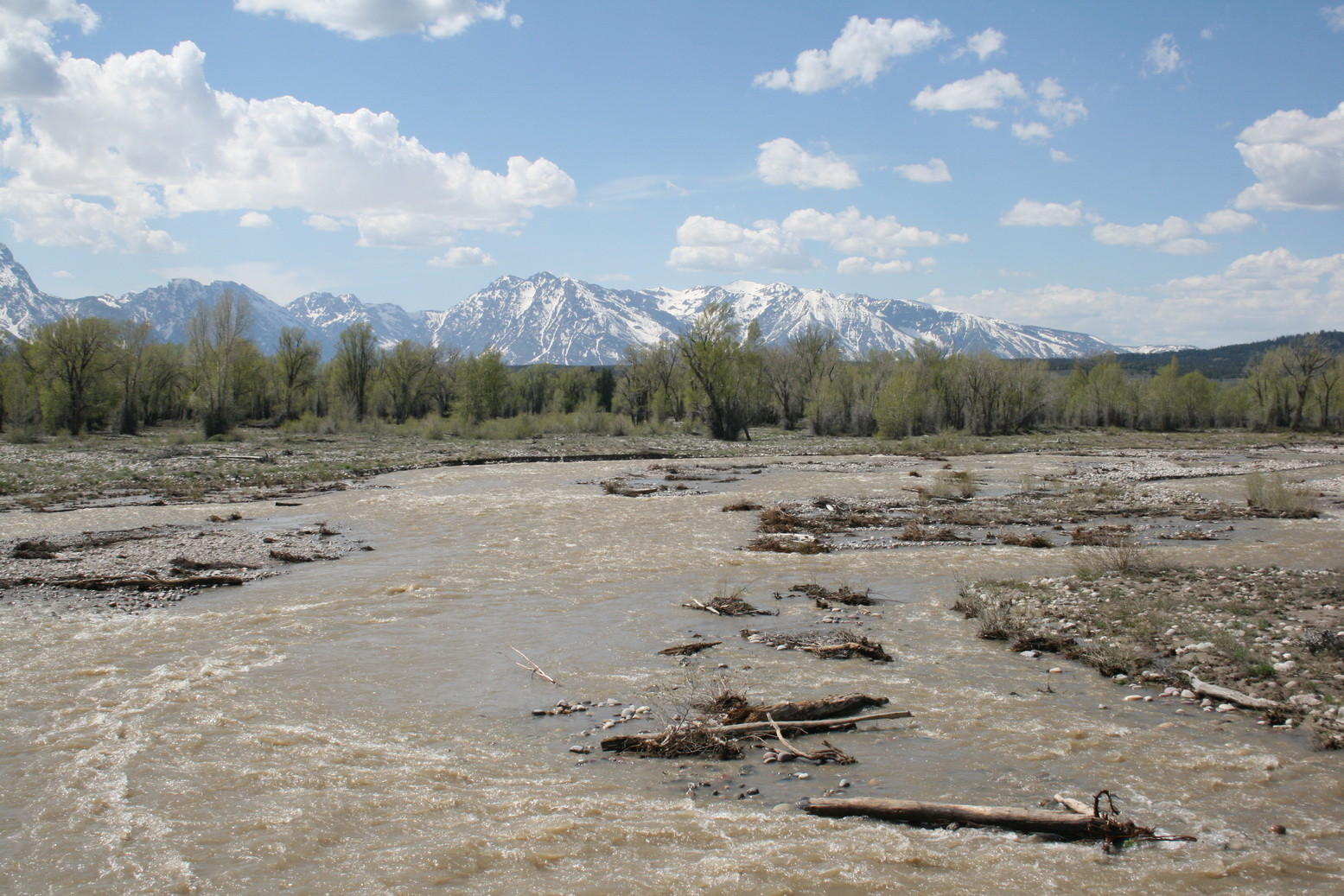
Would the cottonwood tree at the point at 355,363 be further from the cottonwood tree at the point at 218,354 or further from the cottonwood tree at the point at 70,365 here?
the cottonwood tree at the point at 70,365

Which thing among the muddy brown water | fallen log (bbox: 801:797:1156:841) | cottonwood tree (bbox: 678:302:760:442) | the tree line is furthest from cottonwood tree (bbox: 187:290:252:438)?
fallen log (bbox: 801:797:1156:841)

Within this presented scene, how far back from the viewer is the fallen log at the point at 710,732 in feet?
27.3

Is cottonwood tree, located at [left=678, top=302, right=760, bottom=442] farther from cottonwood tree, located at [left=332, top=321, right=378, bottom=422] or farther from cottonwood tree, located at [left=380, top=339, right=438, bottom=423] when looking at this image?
cottonwood tree, located at [left=332, top=321, right=378, bottom=422]

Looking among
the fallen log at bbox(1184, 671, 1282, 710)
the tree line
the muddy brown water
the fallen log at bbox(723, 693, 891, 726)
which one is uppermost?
the tree line

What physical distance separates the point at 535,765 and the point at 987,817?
14.5 ft

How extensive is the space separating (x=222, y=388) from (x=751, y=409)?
1855 inches

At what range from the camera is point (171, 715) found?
918cm

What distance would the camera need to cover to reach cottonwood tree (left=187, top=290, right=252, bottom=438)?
56.7 m

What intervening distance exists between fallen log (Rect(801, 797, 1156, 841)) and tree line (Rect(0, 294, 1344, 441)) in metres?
56.6

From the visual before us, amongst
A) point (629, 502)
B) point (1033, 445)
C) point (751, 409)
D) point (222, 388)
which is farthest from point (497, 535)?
point (751, 409)

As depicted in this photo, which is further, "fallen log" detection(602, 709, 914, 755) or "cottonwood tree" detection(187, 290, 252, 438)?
"cottonwood tree" detection(187, 290, 252, 438)

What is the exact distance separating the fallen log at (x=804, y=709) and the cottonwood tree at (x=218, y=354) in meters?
58.8

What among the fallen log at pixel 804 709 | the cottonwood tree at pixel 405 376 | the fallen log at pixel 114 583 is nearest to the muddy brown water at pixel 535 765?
the fallen log at pixel 804 709

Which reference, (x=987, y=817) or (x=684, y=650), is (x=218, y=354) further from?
(x=987, y=817)
